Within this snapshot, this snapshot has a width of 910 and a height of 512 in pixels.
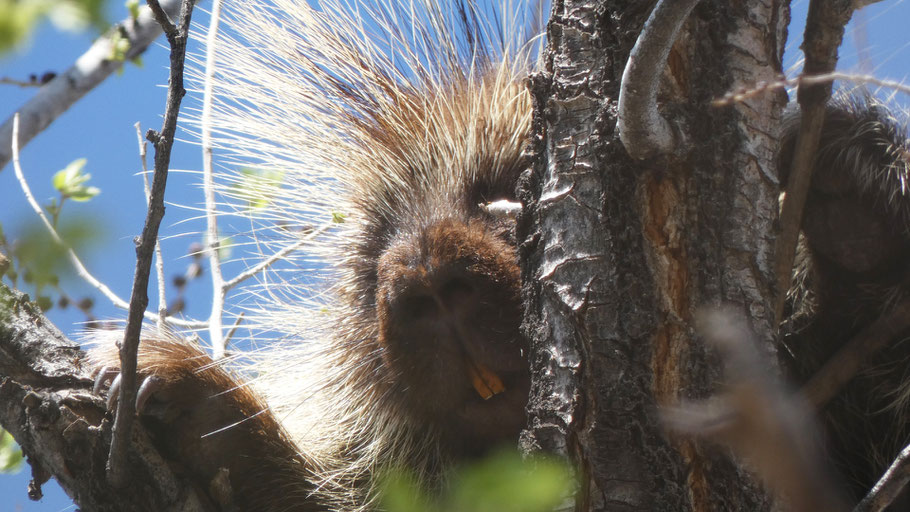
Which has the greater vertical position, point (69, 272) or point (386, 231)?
point (69, 272)

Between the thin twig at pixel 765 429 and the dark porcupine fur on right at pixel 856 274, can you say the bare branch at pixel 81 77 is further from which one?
the thin twig at pixel 765 429

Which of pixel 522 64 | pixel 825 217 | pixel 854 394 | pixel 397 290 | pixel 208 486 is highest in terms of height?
pixel 522 64

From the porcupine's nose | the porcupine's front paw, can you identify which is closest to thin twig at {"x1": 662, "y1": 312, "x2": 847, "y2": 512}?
the porcupine's nose

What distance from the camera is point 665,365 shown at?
1106mm

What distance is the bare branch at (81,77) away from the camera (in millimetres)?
2279

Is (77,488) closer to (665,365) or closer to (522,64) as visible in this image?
(665,365)

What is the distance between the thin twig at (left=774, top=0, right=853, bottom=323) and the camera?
4.16 ft

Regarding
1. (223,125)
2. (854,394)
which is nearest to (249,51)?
(223,125)

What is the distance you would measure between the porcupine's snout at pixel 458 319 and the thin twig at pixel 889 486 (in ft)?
2.69

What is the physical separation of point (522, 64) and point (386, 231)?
0.70 metres

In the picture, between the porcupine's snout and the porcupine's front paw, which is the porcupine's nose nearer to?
the porcupine's snout

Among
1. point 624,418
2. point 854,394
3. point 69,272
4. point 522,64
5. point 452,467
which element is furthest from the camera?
point 522,64

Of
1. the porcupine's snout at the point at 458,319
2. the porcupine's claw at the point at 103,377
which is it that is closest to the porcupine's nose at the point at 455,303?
the porcupine's snout at the point at 458,319

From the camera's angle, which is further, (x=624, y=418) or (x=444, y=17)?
(x=444, y=17)
